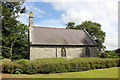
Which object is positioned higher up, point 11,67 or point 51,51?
point 51,51

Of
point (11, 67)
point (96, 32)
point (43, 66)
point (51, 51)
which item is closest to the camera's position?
point (11, 67)

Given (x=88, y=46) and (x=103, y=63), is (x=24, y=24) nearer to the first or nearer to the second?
(x=88, y=46)

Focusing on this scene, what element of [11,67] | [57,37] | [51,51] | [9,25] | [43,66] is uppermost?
[9,25]

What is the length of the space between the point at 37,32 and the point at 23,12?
8727 millimetres

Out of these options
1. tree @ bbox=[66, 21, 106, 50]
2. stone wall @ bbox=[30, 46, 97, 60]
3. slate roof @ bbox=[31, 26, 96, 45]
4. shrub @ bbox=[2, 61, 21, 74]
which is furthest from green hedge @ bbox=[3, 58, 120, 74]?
tree @ bbox=[66, 21, 106, 50]

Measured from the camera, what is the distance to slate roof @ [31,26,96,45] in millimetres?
28108

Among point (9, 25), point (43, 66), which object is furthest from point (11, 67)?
point (9, 25)

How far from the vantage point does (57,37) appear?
100 feet

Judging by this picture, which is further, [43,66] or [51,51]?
[51,51]

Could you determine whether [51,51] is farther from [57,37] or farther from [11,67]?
[11,67]

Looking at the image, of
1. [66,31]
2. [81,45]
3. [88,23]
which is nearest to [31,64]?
[81,45]

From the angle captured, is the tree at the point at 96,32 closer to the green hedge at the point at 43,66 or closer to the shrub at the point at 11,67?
the green hedge at the point at 43,66

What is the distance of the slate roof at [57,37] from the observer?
28108 millimetres

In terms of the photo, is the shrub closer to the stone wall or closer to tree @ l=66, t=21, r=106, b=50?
the stone wall
